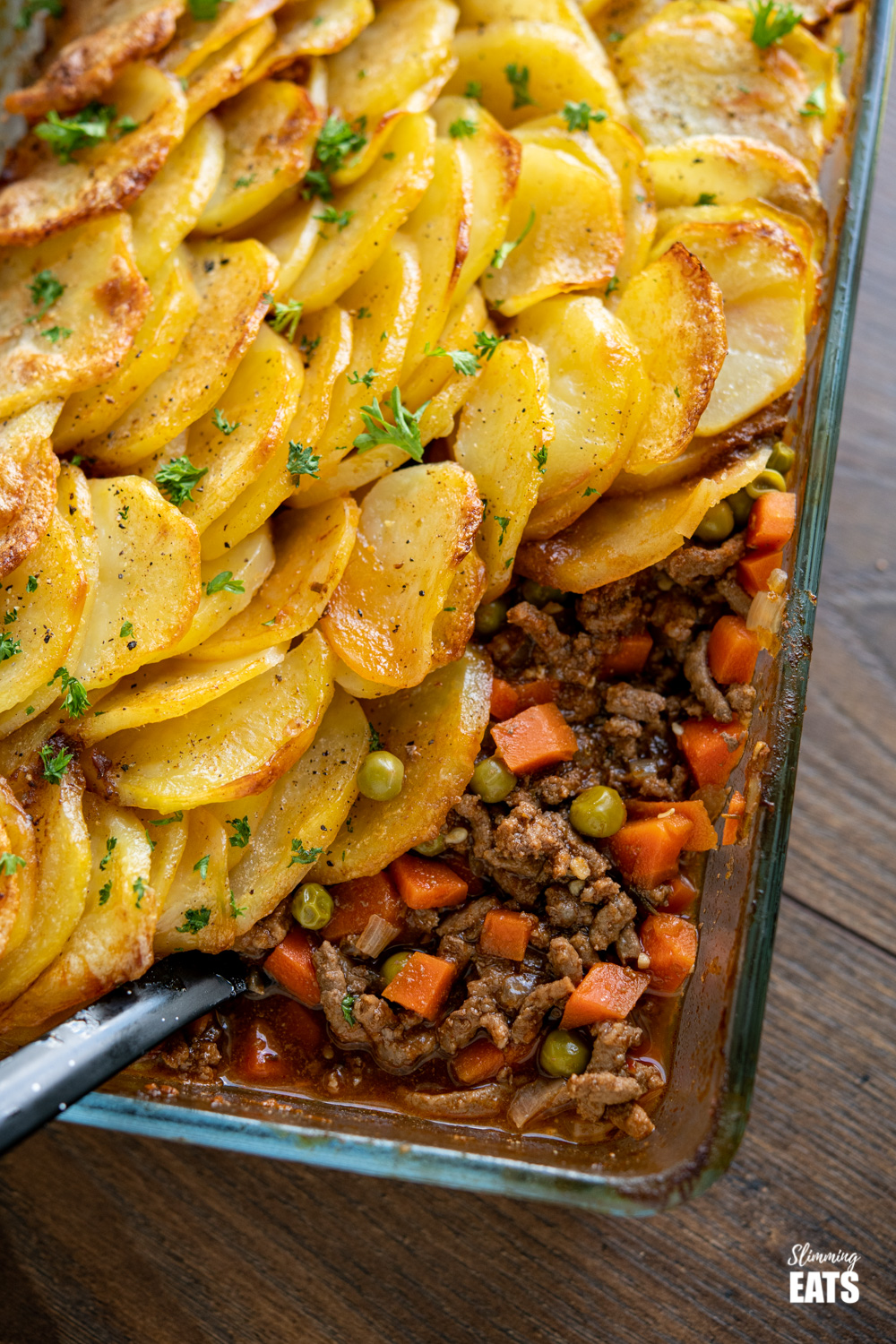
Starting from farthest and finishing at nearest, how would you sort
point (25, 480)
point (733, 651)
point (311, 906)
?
point (733, 651), point (311, 906), point (25, 480)

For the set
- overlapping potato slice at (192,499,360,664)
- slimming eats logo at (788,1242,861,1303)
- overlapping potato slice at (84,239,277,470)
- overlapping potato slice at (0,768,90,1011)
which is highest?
overlapping potato slice at (84,239,277,470)

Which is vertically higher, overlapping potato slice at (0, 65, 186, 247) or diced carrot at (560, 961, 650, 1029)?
overlapping potato slice at (0, 65, 186, 247)

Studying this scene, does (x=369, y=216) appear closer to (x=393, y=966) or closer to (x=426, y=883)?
(x=426, y=883)

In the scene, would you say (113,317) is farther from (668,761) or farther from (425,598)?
(668,761)

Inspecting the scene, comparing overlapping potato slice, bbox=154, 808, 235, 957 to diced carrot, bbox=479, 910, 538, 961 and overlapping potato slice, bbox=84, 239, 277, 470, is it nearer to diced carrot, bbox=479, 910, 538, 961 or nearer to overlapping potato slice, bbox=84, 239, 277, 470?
diced carrot, bbox=479, 910, 538, 961

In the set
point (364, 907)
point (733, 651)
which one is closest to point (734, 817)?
point (733, 651)

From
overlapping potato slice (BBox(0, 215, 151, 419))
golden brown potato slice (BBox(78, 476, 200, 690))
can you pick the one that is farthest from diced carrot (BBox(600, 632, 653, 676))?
overlapping potato slice (BBox(0, 215, 151, 419))
